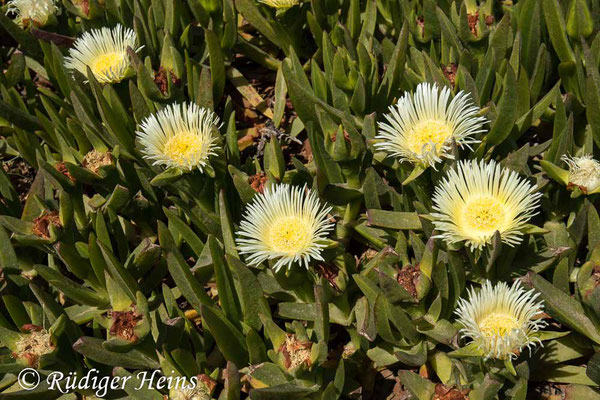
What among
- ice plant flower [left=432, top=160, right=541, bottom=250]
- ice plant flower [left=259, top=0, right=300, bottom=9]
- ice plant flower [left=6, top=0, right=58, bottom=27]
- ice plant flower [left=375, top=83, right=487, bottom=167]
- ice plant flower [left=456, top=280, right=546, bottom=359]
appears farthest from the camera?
ice plant flower [left=6, top=0, right=58, bottom=27]

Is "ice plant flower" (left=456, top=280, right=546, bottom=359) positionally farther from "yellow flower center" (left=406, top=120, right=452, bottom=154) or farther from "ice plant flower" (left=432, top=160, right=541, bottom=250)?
"yellow flower center" (left=406, top=120, right=452, bottom=154)

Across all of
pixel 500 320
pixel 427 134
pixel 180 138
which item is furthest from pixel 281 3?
pixel 500 320

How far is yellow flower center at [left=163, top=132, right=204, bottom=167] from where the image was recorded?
4.86ft

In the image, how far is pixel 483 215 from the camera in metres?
1.32

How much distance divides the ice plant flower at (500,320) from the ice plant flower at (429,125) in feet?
0.98

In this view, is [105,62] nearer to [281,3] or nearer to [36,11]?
[36,11]

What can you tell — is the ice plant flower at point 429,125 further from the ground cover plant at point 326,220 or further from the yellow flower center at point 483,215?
the yellow flower center at point 483,215

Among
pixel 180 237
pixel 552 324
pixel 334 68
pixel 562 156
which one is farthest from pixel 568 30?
pixel 180 237

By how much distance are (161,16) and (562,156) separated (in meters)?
1.14

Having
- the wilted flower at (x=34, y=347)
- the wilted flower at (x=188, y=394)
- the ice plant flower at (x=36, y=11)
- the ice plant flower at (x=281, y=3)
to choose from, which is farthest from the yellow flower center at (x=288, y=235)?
Result: the ice plant flower at (x=36, y=11)

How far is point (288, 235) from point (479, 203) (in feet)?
1.29

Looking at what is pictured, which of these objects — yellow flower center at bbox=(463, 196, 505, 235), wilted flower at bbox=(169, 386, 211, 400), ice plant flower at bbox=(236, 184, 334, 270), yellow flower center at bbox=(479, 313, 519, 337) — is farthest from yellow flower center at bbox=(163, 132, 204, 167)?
yellow flower center at bbox=(479, 313, 519, 337)

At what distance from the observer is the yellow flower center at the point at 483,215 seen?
131 centimetres

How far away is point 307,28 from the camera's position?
2045 mm
